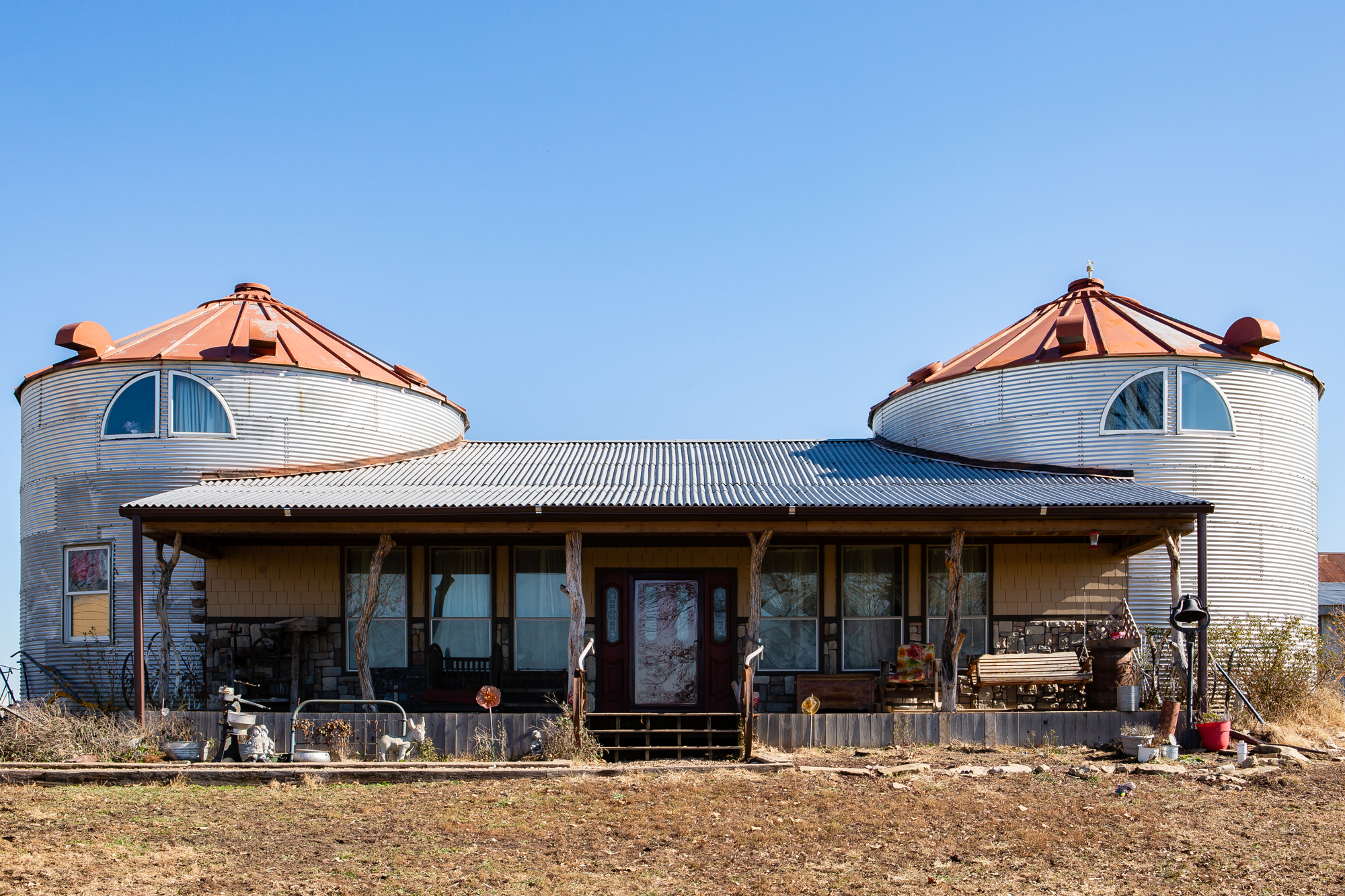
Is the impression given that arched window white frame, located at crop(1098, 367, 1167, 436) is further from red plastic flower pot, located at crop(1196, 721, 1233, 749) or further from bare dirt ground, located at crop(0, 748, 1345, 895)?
bare dirt ground, located at crop(0, 748, 1345, 895)

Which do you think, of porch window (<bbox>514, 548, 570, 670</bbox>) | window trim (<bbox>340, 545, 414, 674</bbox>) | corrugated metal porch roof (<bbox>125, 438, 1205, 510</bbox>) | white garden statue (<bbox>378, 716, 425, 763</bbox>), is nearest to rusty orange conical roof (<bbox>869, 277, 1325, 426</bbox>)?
corrugated metal porch roof (<bbox>125, 438, 1205, 510</bbox>)

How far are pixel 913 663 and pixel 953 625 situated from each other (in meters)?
1.10

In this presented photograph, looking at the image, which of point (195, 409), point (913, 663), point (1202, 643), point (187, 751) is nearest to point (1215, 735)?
point (1202, 643)

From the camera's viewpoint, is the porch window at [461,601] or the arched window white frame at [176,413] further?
the arched window white frame at [176,413]

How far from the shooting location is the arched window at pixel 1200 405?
16734 millimetres

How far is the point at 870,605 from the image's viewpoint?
16219 mm

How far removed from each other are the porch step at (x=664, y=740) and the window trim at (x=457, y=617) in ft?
8.08

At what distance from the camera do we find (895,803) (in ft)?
33.9

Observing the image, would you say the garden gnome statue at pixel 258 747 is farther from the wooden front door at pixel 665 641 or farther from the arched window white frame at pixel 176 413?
the arched window white frame at pixel 176 413

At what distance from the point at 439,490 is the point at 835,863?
8.23m

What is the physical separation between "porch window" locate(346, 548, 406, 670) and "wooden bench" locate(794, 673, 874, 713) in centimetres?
539

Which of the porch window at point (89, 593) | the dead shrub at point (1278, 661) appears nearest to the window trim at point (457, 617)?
the porch window at point (89, 593)

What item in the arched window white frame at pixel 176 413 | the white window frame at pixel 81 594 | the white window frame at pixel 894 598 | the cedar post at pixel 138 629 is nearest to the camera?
the cedar post at pixel 138 629

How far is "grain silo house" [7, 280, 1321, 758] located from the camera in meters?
15.1
